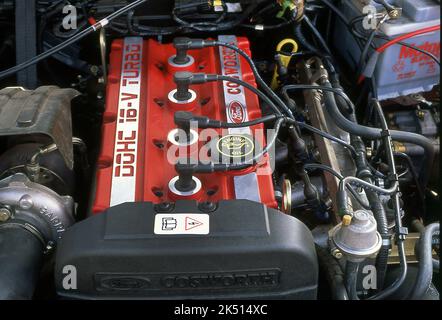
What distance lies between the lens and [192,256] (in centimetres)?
91

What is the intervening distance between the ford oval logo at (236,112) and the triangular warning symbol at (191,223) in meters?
0.37

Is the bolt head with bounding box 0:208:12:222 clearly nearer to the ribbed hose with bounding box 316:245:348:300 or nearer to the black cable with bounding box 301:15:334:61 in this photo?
the ribbed hose with bounding box 316:245:348:300

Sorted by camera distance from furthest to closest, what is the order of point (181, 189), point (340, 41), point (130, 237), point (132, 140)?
1. point (340, 41)
2. point (132, 140)
3. point (181, 189)
4. point (130, 237)

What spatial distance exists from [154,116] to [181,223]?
40 cm

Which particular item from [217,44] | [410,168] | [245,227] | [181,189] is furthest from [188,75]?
[410,168]

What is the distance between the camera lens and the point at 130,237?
91 cm

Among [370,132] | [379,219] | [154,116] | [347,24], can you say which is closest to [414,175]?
[370,132]

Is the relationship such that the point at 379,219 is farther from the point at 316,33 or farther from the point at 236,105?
the point at 316,33

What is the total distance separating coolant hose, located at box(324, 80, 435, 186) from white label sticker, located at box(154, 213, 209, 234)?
453 millimetres

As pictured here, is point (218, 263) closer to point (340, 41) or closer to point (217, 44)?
point (217, 44)

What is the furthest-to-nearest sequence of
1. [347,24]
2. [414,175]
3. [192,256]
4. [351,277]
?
1. [347,24]
2. [414,175]
3. [351,277]
4. [192,256]

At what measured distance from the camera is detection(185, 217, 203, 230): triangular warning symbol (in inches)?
36.9

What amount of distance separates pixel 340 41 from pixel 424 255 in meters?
0.90

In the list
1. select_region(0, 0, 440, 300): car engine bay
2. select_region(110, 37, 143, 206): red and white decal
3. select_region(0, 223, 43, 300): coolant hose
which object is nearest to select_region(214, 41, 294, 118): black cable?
select_region(0, 0, 440, 300): car engine bay
